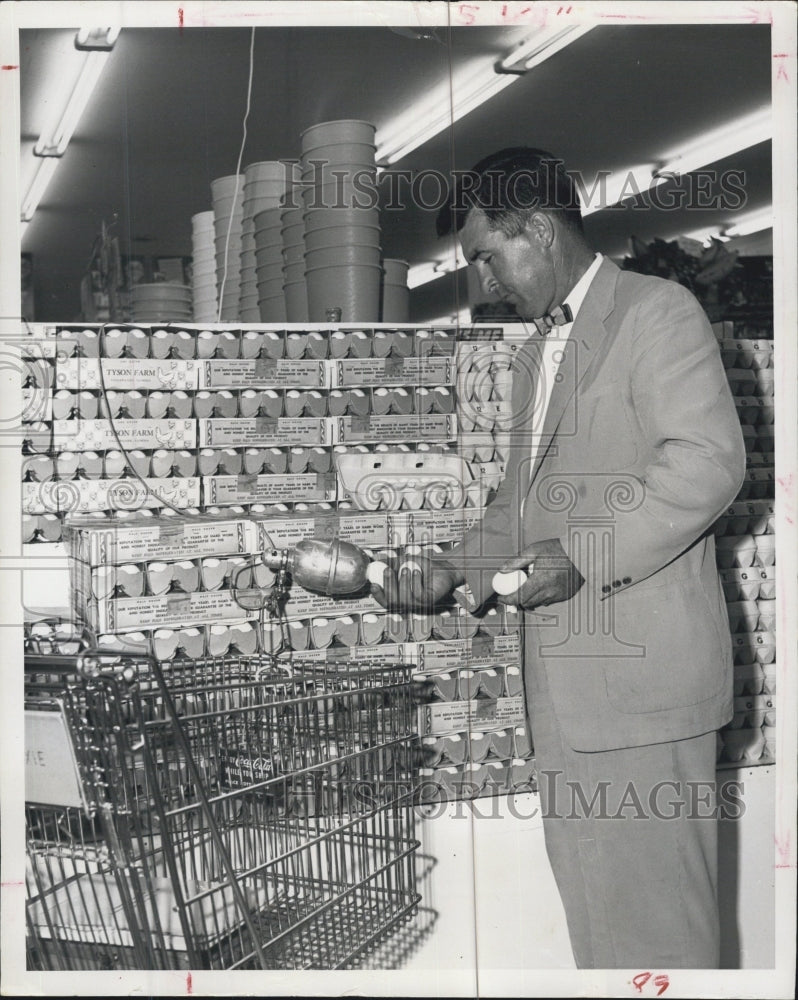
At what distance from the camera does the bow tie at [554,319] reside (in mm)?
2219

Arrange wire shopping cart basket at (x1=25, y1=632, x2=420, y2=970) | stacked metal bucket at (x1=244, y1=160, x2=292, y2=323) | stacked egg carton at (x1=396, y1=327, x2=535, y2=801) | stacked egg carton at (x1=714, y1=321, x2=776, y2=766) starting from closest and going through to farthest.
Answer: wire shopping cart basket at (x1=25, y1=632, x2=420, y2=970) < stacked metal bucket at (x1=244, y1=160, x2=292, y2=323) < stacked egg carton at (x1=396, y1=327, x2=535, y2=801) < stacked egg carton at (x1=714, y1=321, x2=776, y2=766)

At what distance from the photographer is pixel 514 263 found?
2.20 meters

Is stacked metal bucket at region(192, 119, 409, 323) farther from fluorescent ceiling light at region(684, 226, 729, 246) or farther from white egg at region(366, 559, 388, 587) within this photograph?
fluorescent ceiling light at region(684, 226, 729, 246)

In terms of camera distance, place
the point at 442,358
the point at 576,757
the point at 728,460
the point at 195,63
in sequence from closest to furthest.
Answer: the point at 728,460, the point at 576,757, the point at 195,63, the point at 442,358

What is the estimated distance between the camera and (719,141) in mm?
2371

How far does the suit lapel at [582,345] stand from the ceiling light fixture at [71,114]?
134cm

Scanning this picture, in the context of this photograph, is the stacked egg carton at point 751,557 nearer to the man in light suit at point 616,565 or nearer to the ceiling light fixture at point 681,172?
the ceiling light fixture at point 681,172

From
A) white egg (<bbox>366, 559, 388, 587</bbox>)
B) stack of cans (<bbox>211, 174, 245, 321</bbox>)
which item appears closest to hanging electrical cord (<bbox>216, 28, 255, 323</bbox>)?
stack of cans (<bbox>211, 174, 245, 321</bbox>)

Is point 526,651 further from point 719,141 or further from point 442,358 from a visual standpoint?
point 719,141

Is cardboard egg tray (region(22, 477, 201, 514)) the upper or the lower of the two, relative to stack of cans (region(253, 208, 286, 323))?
lower

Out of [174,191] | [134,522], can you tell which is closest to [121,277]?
[174,191]

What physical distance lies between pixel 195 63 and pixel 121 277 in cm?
57

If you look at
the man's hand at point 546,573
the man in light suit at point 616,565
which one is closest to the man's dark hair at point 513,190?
the man in light suit at point 616,565

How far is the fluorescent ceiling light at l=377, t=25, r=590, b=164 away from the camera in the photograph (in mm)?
2316
